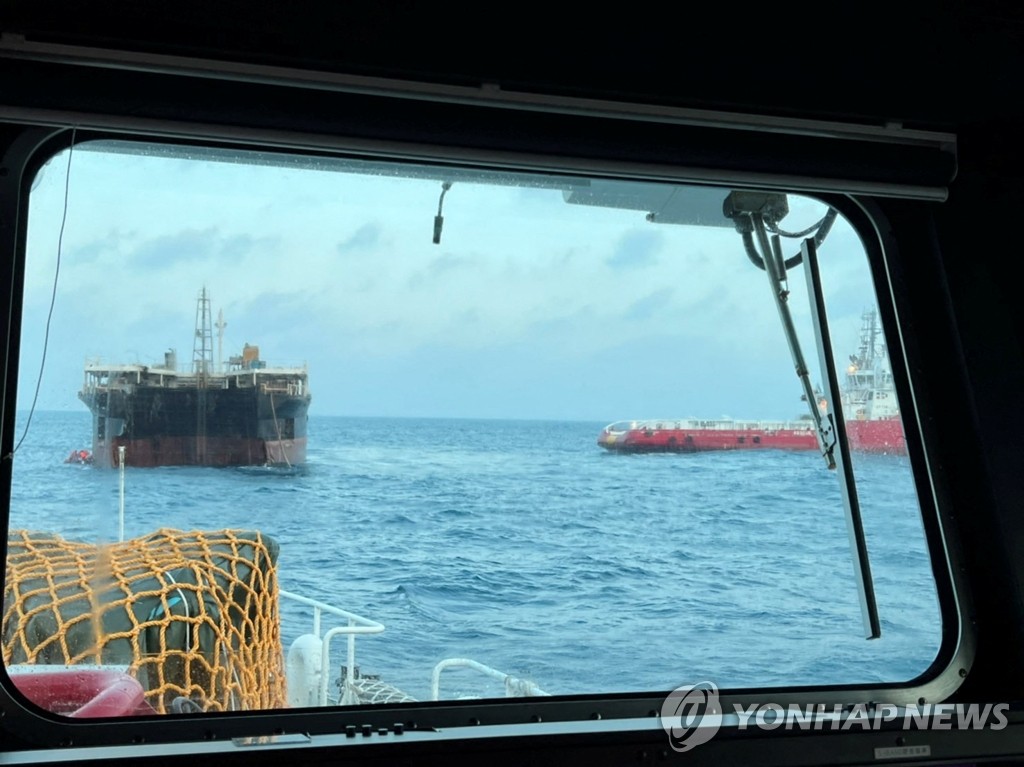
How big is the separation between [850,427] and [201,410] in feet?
5.12

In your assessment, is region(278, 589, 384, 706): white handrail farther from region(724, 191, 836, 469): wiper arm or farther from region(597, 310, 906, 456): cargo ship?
region(724, 191, 836, 469): wiper arm

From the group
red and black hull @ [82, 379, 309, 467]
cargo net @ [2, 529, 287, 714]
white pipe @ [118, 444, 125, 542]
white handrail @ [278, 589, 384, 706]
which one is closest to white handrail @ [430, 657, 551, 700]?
white handrail @ [278, 589, 384, 706]

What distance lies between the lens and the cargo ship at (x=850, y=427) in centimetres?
238

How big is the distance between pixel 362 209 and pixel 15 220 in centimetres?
69

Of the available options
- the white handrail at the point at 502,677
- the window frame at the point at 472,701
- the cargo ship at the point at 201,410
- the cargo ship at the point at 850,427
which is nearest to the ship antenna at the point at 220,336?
the cargo ship at the point at 201,410

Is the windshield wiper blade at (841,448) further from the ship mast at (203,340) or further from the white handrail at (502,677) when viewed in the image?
the ship mast at (203,340)

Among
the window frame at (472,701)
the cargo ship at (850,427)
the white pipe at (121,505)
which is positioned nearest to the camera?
the window frame at (472,701)

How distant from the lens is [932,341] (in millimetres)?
2457

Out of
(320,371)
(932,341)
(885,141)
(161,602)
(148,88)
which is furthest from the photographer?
(932,341)

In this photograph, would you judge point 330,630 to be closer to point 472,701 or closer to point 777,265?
point 472,701

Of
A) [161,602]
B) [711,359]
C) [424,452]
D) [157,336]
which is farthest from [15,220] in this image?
[711,359]

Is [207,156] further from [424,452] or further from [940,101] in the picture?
[940,101]

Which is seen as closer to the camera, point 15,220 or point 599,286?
point 15,220

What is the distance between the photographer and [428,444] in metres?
2.26
